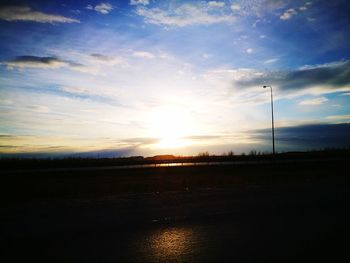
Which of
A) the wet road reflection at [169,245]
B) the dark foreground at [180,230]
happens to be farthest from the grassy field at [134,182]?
the wet road reflection at [169,245]

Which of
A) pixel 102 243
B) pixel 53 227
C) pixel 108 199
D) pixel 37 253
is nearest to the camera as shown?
pixel 37 253

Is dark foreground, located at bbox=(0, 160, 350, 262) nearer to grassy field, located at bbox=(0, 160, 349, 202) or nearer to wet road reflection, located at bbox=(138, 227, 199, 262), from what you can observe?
wet road reflection, located at bbox=(138, 227, 199, 262)

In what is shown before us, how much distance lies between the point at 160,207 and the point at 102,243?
396 centimetres

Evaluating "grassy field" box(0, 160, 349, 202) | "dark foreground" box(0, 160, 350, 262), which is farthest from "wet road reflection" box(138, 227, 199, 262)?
"grassy field" box(0, 160, 349, 202)

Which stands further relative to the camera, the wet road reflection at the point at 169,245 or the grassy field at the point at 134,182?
the grassy field at the point at 134,182

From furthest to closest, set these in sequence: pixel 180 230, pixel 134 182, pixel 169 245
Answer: pixel 134 182, pixel 180 230, pixel 169 245

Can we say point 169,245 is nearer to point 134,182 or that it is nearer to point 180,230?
point 180,230

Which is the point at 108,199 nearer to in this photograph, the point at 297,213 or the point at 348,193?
the point at 297,213

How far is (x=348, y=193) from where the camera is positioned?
43.1ft

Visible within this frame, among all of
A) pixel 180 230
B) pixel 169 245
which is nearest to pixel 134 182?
pixel 180 230

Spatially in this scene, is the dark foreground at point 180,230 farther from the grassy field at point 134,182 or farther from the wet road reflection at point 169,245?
the grassy field at point 134,182

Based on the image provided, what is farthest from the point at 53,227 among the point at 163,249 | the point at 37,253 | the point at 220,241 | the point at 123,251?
the point at 220,241

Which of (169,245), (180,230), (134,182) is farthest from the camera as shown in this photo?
(134,182)

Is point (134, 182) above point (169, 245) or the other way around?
above
